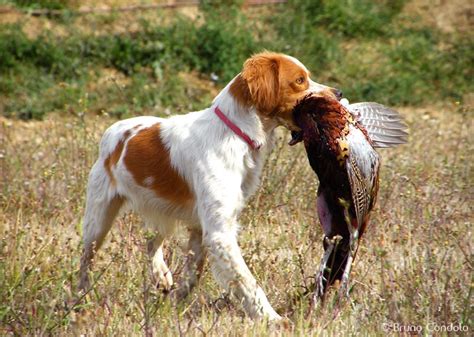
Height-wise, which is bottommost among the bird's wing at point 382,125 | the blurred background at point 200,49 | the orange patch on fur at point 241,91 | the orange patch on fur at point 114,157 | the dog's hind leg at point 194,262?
the blurred background at point 200,49

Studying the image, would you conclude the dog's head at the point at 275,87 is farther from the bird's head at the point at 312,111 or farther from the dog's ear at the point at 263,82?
the bird's head at the point at 312,111

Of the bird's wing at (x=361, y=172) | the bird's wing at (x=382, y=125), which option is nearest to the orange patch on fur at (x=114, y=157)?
the bird's wing at (x=382, y=125)

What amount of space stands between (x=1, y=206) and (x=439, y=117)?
5.20 metres

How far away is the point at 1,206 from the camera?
606 centimetres

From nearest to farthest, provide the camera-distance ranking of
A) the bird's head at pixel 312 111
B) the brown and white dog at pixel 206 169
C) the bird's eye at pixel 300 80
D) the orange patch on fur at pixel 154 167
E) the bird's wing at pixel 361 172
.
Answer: the bird's wing at pixel 361 172
the bird's head at pixel 312 111
the brown and white dog at pixel 206 169
the bird's eye at pixel 300 80
the orange patch on fur at pixel 154 167

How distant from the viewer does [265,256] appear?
5.11 metres

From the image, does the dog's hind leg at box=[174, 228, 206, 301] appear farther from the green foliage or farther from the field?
the green foliage

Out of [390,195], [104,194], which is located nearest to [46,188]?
[104,194]

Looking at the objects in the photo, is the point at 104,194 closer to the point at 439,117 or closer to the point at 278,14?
the point at 439,117

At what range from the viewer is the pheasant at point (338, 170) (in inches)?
166

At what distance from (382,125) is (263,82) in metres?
0.68

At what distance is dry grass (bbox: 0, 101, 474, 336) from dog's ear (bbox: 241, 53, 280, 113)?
731 mm

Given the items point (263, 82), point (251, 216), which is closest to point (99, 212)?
point (251, 216)

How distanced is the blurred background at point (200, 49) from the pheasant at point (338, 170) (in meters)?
4.87
